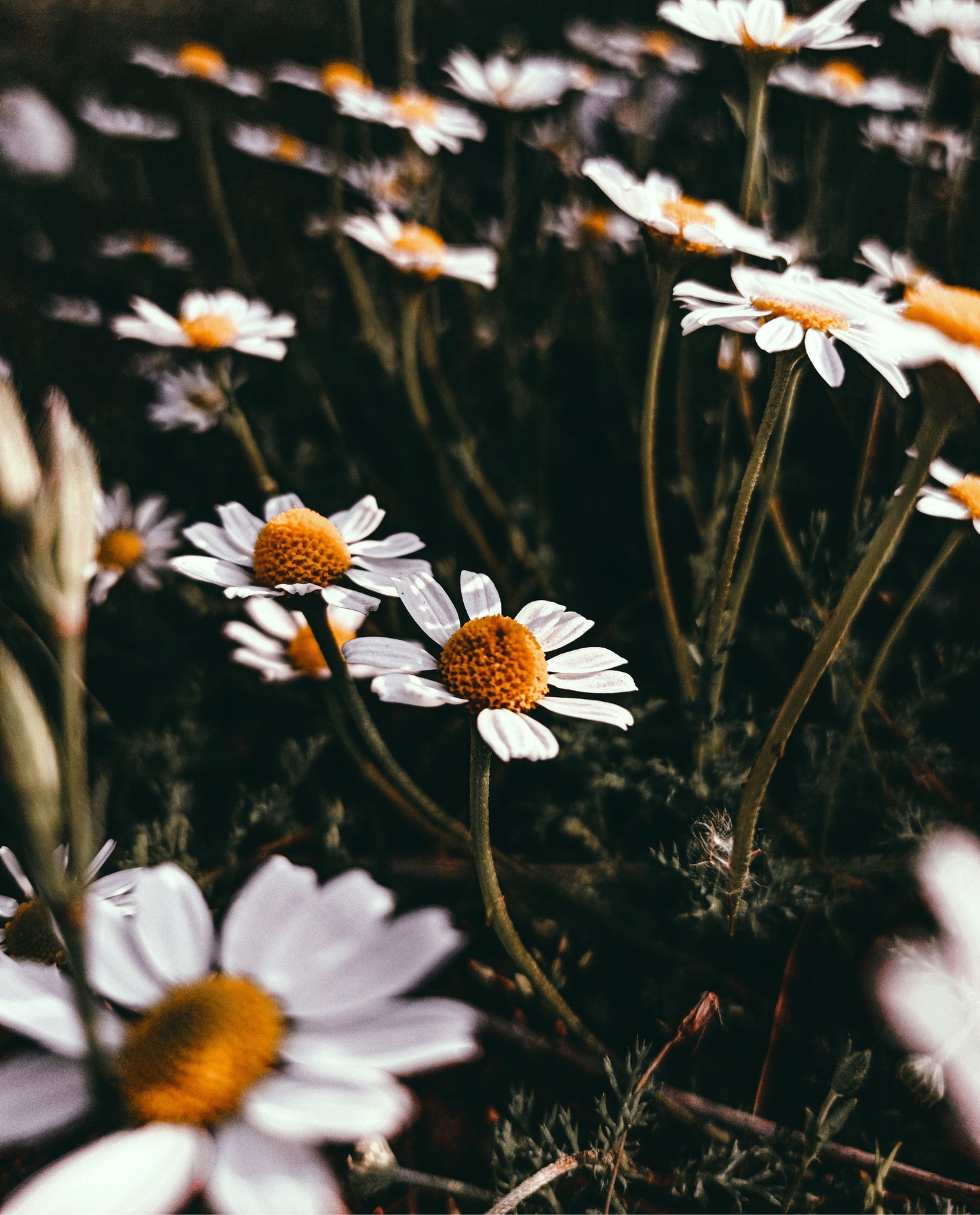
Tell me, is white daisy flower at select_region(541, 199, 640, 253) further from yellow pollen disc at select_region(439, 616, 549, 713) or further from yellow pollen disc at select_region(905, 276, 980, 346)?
yellow pollen disc at select_region(439, 616, 549, 713)

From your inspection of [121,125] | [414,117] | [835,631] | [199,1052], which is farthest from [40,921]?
[121,125]

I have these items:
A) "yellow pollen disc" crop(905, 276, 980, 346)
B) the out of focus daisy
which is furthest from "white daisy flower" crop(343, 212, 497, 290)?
the out of focus daisy

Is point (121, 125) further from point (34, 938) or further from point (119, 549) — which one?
point (34, 938)

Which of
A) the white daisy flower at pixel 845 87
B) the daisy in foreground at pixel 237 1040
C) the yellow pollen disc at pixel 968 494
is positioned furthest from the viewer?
the white daisy flower at pixel 845 87

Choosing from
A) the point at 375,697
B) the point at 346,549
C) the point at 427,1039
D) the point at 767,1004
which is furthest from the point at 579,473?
the point at 427,1039

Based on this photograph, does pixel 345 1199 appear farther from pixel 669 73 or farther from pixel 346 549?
pixel 669 73

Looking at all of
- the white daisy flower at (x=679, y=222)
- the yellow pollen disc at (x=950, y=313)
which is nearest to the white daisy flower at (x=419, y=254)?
the white daisy flower at (x=679, y=222)

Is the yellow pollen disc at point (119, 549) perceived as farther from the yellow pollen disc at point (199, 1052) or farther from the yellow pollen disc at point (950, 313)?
the yellow pollen disc at point (950, 313)
